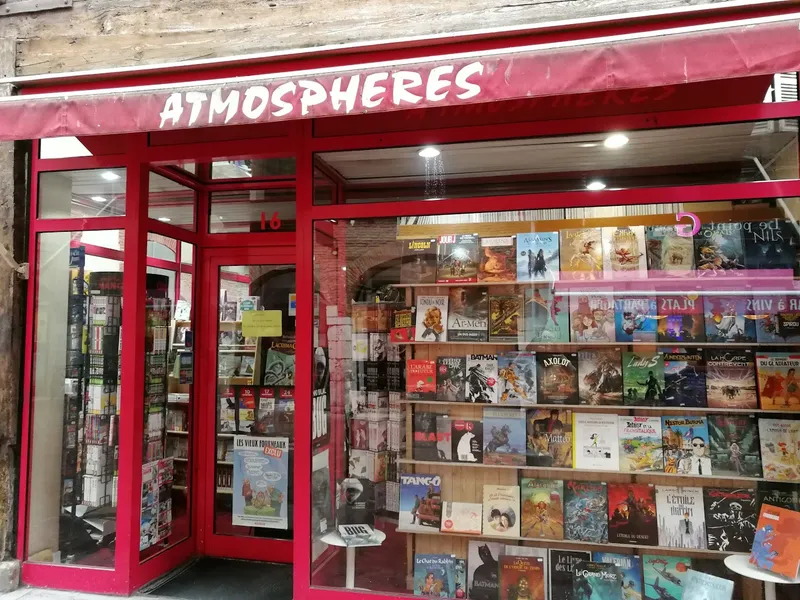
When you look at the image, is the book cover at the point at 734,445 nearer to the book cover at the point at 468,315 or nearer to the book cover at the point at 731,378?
the book cover at the point at 731,378

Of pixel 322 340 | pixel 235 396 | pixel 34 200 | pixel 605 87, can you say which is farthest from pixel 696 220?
pixel 34 200

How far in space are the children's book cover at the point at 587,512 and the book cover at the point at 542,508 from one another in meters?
0.04

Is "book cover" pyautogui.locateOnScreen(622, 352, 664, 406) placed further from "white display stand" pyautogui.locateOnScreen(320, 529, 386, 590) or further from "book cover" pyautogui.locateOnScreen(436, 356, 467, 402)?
"white display stand" pyautogui.locateOnScreen(320, 529, 386, 590)

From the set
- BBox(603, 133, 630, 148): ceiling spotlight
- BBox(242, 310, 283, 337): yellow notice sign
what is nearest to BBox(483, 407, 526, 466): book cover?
→ BBox(603, 133, 630, 148): ceiling spotlight

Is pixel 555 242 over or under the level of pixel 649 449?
over

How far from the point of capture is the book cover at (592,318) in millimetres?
3457

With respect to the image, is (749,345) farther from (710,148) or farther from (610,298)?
(710,148)

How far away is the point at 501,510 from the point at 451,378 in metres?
0.88

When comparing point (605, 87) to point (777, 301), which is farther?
point (777, 301)

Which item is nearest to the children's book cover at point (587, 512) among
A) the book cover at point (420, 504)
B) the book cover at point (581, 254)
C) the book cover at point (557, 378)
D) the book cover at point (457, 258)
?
the book cover at point (557, 378)

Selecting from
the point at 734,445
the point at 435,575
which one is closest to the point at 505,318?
the point at 734,445

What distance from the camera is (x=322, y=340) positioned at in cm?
363

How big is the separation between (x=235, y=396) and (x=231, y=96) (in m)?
2.51

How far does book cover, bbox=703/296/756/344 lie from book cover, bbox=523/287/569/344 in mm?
834
